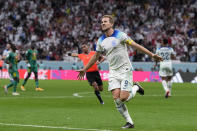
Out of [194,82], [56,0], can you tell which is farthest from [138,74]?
[56,0]

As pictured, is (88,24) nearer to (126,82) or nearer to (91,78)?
(91,78)

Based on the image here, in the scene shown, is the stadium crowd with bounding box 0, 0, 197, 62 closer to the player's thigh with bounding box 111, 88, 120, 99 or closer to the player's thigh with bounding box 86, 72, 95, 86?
the player's thigh with bounding box 86, 72, 95, 86

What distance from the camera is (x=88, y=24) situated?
4875cm

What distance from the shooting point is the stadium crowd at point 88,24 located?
4309 centimetres

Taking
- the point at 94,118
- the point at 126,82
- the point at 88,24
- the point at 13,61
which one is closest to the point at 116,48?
the point at 126,82

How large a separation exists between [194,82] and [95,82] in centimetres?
1951

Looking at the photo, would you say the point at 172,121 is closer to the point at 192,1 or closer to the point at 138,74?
the point at 138,74

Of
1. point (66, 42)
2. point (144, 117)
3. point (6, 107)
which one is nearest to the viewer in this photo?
point (144, 117)

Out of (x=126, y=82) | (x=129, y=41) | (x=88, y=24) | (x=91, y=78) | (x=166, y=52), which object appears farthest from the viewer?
(x=88, y=24)

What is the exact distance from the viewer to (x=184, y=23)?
146ft

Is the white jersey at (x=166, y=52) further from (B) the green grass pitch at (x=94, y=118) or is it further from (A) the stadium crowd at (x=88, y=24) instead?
(A) the stadium crowd at (x=88, y=24)

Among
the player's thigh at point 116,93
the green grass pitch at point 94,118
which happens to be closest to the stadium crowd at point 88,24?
the green grass pitch at point 94,118

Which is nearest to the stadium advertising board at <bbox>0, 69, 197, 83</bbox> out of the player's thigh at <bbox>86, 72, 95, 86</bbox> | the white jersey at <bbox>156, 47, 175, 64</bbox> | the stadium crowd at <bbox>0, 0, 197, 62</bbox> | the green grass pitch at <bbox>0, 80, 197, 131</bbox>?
the stadium crowd at <bbox>0, 0, 197, 62</bbox>

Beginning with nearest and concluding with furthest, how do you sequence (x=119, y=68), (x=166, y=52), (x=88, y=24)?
(x=119, y=68) → (x=166, y=52) → (x=88, y=24)
